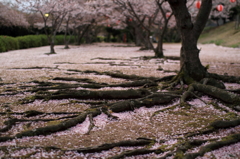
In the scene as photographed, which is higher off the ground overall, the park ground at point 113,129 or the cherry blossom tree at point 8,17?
the cherry blossom tree at point 8,17

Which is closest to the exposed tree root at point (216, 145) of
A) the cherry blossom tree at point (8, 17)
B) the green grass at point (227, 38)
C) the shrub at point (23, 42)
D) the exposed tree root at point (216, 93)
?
the exposed tree root at point (216, 93)

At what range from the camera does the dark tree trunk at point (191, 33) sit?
7020mm

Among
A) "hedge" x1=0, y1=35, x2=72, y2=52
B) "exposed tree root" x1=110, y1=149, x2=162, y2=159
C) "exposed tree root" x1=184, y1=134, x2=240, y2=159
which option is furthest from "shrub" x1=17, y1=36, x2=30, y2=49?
"exposed tree root" x1=184, y1=134, x2=240, y2=159

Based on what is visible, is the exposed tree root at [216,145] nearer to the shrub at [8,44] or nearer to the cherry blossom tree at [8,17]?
the shrub at [8,44]

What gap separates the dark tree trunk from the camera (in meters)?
7.02

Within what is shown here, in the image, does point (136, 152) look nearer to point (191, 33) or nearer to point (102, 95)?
point (102, 95)

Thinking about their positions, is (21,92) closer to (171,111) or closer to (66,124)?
(66,124)

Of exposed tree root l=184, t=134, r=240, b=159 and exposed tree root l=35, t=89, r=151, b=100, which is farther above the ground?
exposed tree root l=35, t=89, r=151, b=100

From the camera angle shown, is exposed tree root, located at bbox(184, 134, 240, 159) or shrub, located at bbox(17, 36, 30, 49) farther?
shrub, located at bbox(17, 36, 30, 49)

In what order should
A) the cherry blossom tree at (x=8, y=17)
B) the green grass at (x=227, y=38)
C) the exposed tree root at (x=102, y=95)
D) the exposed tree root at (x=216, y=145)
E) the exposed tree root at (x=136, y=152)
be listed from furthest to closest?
the cherry blossom tree at (x=8, y=17)
the green grass at (x=227, y=38)
the exposed tree root at (x=102, y=95)
the exposed tree root at (x=136, y=152)
the exposed tree root at (x=216, y=145)

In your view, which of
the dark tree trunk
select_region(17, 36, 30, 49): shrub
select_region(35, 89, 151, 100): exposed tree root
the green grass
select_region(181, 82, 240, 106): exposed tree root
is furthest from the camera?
select_region(17, 36, 30, 49): shrub

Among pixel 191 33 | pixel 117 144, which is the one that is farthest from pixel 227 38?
pixel 117 144

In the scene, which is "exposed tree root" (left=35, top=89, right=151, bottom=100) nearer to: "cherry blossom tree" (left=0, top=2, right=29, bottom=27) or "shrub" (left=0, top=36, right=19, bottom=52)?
"shrub" (left=0, top=36, right=19, bottom=52)

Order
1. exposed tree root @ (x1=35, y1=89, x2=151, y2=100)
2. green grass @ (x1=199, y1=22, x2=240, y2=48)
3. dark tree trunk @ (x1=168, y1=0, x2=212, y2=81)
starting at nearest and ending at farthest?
exposed tree root @ (x1=35, y1=89, x2=151, y2=100) < dark tree trunk @ (x1=168, y1=0, x2=212, y2=81) < green grass @ (x1=199, y1=22, x2=240, y2=48)
